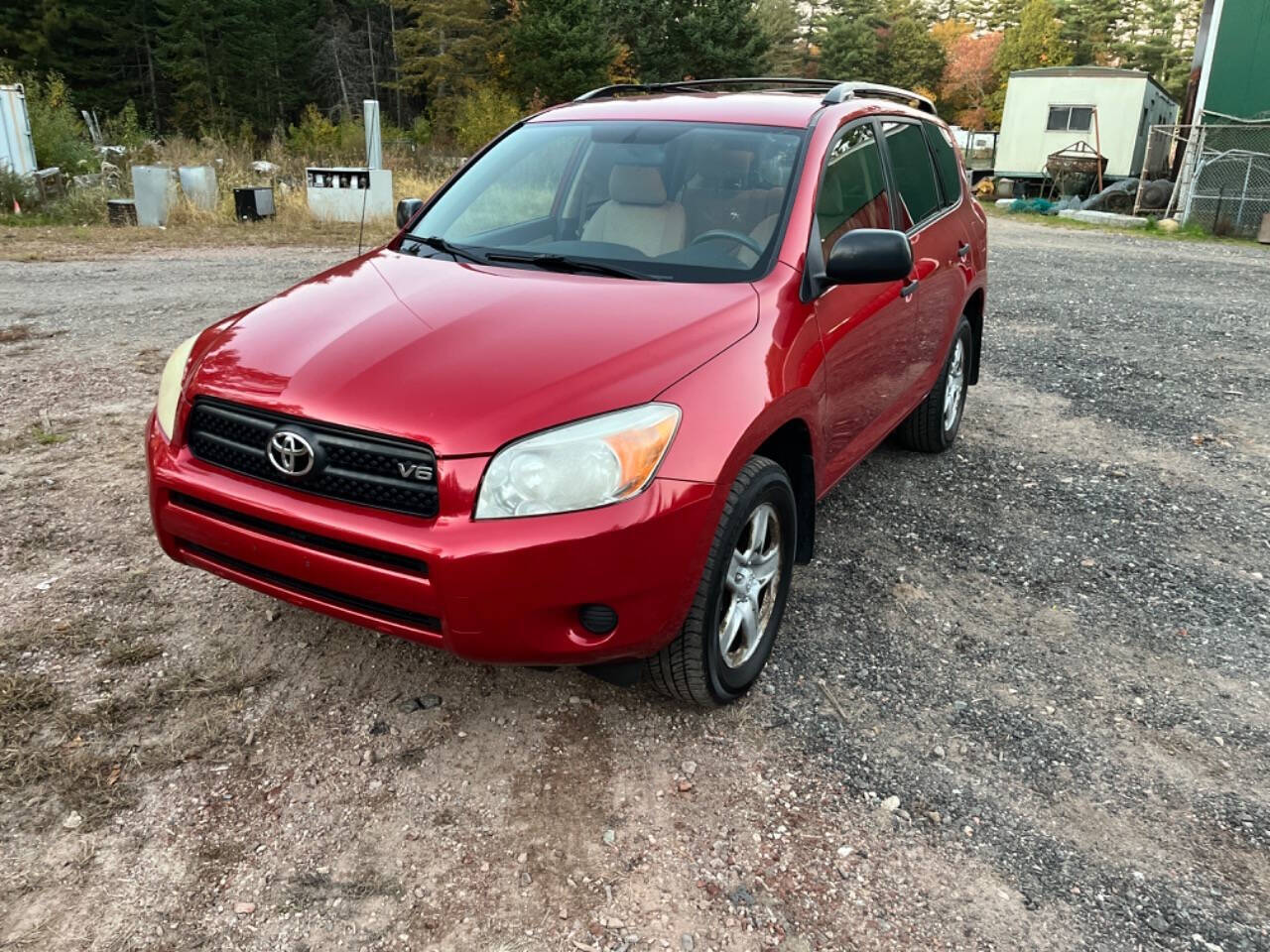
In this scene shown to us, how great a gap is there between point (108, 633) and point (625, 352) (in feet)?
6.86

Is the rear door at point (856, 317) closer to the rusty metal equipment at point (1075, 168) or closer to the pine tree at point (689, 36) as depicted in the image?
the rusty metal equipment at point (1075, 168)

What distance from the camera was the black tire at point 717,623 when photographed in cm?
260

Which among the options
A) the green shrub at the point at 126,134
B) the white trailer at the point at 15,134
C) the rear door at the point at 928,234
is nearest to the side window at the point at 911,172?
Result: the rear door at the point at 928,234

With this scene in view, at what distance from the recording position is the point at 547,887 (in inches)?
89.5

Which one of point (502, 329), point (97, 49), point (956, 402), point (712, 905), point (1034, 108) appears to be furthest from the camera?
point (97, 49)

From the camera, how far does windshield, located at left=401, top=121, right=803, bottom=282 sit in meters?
3.28

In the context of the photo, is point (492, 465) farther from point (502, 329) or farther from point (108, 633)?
point (108, 633)

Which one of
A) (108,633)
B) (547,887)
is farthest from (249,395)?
(547,887)

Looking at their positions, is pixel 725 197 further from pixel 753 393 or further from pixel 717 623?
pixel 717 623

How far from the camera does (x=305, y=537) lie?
246cm

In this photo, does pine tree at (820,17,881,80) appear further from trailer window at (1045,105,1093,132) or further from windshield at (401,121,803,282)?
windshield at (401,121,803,282)

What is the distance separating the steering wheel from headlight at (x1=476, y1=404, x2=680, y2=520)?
1144 millimetres

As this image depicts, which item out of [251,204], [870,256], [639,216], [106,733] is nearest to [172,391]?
[106,733]

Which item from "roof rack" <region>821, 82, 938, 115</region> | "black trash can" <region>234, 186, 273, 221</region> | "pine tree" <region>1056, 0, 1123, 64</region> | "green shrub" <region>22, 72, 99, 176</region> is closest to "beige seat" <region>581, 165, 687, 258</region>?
"roof rack" <region>821, 82, 938, 115</region>
